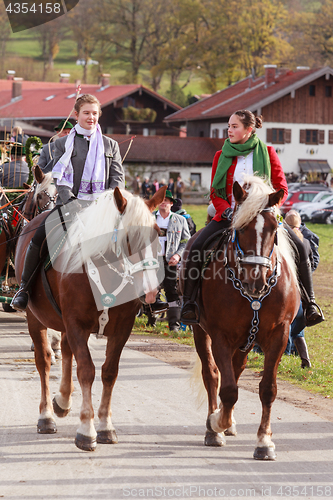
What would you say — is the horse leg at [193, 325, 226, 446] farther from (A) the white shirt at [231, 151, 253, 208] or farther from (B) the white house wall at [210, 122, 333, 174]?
(B) the white house wall at [210, 122, 333, 174]

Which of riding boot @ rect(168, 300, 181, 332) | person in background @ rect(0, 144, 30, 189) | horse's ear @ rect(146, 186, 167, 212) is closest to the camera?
horse's ear @ rect(146, 186, 167, 212)

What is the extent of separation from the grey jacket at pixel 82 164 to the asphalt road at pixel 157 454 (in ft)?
6.97

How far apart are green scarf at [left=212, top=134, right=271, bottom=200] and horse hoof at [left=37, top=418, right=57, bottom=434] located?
2.57 metres

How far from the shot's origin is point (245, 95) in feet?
200

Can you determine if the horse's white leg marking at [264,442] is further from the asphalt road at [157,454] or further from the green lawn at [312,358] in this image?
the green lawn at [312,358]

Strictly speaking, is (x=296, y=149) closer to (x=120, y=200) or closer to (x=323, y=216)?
(x=323, y=216)

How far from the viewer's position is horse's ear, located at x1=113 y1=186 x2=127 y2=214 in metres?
4.86

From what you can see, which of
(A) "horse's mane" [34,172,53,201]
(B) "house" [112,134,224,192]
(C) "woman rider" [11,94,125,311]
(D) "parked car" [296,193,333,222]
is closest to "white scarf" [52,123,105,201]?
(C) "woman rider" [11,94,125,311]

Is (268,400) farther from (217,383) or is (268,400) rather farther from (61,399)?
(61,399)

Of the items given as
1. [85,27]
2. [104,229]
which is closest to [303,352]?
[104,229]

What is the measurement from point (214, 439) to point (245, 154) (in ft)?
8.07

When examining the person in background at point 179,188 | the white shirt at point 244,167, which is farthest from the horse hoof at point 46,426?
the person in background at point 179,188

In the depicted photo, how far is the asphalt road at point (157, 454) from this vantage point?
4457 mm

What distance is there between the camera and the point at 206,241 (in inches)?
224
